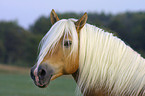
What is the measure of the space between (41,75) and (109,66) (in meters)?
0.90

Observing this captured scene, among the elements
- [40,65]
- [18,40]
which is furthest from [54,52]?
[18,40]

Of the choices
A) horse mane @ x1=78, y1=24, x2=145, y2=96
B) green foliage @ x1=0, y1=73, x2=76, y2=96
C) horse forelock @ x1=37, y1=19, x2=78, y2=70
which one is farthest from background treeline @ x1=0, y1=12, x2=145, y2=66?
horse mane @ x1=78, y1=24, x2=145, y2=96

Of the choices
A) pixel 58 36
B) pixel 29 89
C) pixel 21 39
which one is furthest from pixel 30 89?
pixel 21 39

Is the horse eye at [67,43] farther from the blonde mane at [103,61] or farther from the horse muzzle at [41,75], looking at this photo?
the horse muzzle at [41,75]

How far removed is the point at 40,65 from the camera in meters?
3.42

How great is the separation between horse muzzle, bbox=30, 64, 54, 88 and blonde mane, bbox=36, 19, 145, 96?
0.36 ft

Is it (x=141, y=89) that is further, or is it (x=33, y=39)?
(x=33, y=39)

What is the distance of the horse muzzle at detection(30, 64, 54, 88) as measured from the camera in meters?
3.36

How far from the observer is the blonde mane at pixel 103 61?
3.35 m

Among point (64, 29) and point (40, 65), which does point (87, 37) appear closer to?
point (64, 29)

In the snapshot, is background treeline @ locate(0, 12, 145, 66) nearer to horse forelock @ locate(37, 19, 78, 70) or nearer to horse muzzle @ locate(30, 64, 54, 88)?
horse forelock @ locate(37, 19, 78, 70)

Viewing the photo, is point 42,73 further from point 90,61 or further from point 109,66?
point 109,66

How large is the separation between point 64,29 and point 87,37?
34 centimetres

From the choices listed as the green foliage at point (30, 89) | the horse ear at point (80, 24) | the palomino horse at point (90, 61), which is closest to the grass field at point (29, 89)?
the green foliage at point (30, 89)
